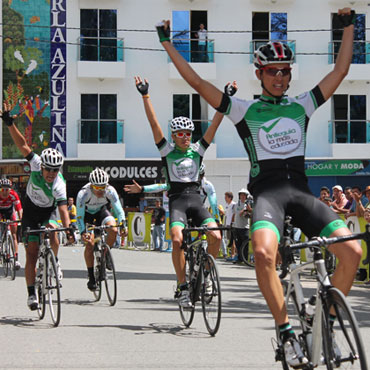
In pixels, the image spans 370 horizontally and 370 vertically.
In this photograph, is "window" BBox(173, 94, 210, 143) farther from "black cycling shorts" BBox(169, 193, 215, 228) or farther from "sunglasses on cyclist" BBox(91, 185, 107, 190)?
"black cycling shorts" BBox(169, 193, 215, 228)

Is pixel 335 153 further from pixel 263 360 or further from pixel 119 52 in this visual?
pixel 263 360

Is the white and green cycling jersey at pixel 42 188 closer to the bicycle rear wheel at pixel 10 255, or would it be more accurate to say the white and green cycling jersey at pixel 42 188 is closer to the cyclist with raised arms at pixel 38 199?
the cyclist with raised arms at pixel 38 199

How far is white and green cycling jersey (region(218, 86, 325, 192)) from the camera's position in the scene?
5.75 meters

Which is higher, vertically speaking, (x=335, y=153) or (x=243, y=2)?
(x=243, y=2)

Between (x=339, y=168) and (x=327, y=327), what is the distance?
108ft

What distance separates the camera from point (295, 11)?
38.0 metres

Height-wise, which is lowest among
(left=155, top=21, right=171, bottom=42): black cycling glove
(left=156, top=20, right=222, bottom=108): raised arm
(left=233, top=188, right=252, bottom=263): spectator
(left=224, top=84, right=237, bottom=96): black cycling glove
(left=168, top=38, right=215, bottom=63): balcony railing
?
(left=233, top=188, right=252, bottom=263): spectator

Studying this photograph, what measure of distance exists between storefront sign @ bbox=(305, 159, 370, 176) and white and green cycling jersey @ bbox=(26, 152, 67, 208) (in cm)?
2796

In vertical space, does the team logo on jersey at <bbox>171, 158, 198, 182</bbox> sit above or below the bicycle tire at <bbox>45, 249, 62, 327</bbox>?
above

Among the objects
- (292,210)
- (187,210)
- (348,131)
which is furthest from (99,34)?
(292,210)

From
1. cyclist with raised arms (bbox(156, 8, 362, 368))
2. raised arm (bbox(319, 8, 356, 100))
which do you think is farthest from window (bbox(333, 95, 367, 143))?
cyclist with raised arms (bbox(156, 8, 362, 368))

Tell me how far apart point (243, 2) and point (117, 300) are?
2835 cm

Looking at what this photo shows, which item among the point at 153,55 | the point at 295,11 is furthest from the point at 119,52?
the point at 295,11

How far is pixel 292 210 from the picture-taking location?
5.64 m
